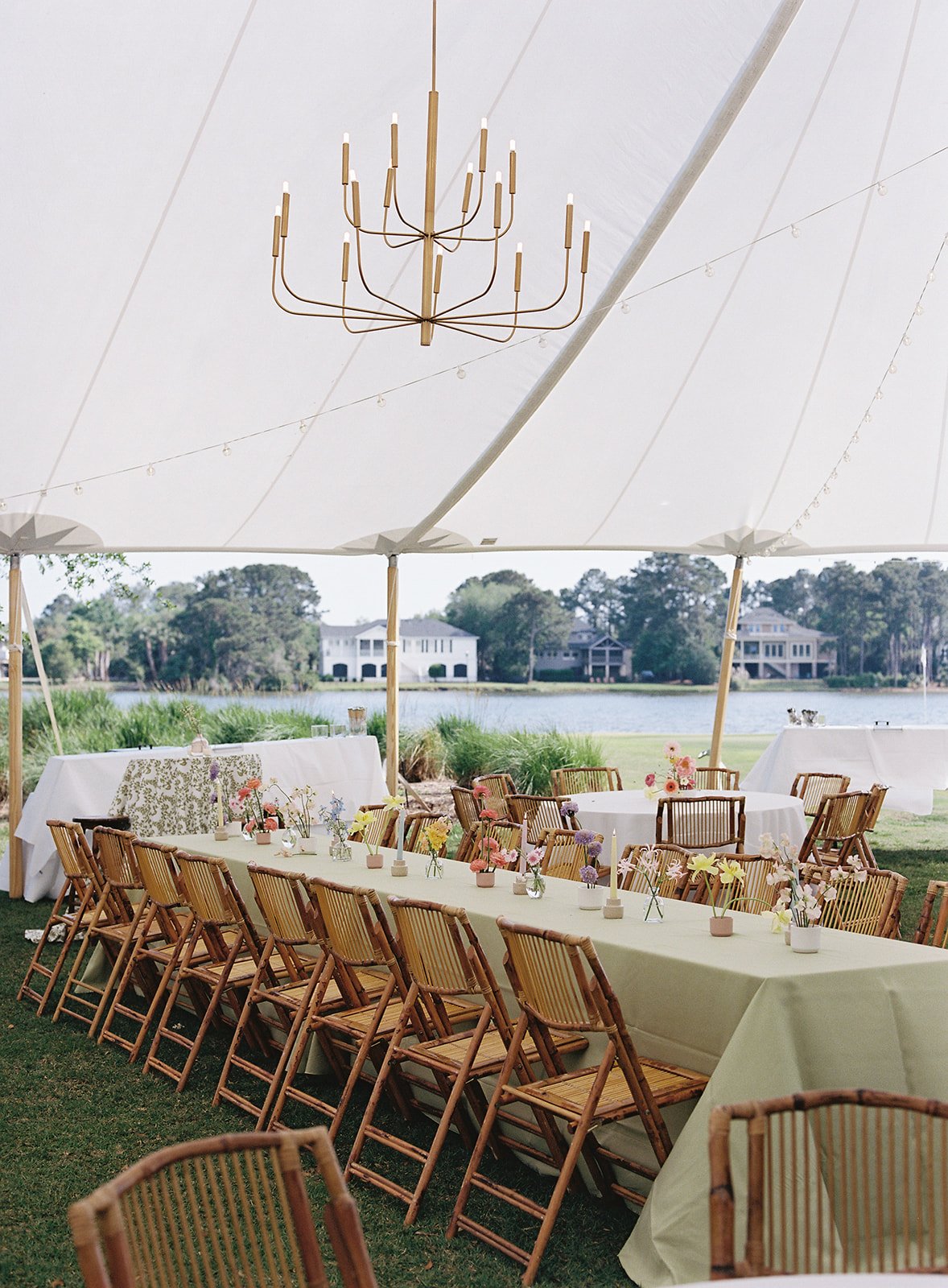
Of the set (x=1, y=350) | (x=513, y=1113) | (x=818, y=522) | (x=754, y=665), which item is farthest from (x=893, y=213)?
(x=754, y=665)

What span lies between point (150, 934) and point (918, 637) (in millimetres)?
19304

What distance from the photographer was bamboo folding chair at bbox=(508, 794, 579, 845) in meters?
7.51

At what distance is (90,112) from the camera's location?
5289 millimetres

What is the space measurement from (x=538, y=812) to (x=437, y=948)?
3.78m

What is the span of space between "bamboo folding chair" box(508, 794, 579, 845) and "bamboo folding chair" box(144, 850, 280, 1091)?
2.26 metres

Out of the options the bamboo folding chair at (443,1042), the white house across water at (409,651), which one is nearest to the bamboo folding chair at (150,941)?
the bamboo folding chair at (443,1042)

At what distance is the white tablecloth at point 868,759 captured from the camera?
11234 mm

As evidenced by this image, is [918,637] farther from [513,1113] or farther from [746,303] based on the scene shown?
[513,1113]

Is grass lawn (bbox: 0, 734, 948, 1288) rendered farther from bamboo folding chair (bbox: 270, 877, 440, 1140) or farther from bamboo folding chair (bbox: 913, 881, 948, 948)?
bamboo folding chair (bbox: 913, 881, 948, 948)

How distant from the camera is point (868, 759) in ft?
37.4

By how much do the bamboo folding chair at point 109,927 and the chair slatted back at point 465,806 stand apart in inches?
93.9

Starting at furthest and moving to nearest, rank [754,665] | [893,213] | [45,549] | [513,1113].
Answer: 1. [754,665]
2. [45,549]
3. [893,213]
4. [513,1113]

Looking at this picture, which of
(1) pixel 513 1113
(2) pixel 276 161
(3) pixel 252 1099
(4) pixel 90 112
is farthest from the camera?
(2) pixel 276 161

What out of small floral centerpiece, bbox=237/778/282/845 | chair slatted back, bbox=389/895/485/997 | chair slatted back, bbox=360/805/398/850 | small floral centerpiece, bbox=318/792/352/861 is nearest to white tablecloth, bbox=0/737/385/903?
chair slatted back, bbox=360/805/398/850
